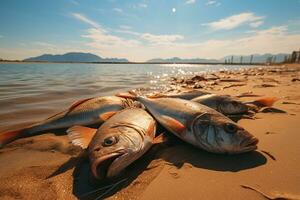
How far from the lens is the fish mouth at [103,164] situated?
2071mm

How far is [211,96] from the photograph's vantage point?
4723 millimetres

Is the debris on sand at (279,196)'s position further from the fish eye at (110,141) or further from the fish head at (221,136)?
the fish eye at (110,141)

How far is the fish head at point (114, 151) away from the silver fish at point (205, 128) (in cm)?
67

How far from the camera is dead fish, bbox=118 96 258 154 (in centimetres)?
254

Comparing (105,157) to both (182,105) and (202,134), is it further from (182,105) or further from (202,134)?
(182,105)

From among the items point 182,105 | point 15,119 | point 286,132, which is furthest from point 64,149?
point 286,132

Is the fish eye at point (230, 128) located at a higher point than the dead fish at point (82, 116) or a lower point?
higher

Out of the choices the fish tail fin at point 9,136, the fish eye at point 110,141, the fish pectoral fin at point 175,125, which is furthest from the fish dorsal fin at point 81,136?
the fish tail fin at point 9,136

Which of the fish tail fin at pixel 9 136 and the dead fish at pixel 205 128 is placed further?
the fish tail fin at pixel 9 136

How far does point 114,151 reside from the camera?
2.19 meters

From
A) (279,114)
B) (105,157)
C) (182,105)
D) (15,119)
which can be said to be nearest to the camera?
(105,157)

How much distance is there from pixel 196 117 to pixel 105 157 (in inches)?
59.7

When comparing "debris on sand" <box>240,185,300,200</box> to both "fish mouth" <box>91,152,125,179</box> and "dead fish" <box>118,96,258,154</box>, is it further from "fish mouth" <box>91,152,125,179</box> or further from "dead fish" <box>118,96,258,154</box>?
"fish mouth" <box>91,152,125,179</box>

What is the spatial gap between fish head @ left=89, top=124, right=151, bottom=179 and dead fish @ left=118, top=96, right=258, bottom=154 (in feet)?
2.18
